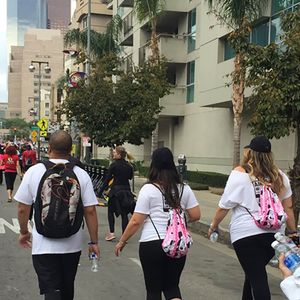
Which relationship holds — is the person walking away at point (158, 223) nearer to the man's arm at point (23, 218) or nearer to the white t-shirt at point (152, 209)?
the white t-shirt at point (152, 209)

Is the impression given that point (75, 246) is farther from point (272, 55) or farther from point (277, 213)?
point (272, 55)

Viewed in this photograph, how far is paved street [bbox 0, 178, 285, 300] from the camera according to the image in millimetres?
6055

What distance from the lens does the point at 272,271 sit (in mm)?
7750

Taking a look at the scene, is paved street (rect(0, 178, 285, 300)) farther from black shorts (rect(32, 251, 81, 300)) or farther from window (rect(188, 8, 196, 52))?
window (rect(188, 8, 196, 52))

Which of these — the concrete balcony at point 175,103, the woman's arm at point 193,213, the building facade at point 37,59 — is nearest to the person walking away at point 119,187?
the woman's arm at point 193,213

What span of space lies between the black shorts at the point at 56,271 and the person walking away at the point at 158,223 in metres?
0.57

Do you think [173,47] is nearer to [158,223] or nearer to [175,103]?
[175,103]

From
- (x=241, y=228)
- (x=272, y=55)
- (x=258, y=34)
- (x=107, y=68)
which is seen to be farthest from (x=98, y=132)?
(x=241, y=228)

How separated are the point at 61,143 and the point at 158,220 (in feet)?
3.36

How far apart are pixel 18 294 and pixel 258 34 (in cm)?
1758

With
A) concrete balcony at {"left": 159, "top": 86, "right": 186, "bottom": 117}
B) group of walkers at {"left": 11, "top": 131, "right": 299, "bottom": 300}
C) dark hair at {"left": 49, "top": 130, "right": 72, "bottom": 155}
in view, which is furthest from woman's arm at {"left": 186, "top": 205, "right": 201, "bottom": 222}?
concrete balcony at {"left": 159, "top": 86, "right": 186, "bottom": 117}

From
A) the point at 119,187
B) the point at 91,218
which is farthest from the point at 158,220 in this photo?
the point at 119,187

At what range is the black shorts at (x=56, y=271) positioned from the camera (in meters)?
4.03

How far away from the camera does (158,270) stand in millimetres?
4176
